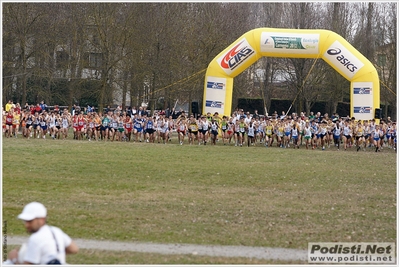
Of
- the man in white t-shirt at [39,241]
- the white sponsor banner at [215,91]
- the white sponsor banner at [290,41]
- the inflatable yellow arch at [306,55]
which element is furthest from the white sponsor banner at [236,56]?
the man in white t-shirt at [39,241]

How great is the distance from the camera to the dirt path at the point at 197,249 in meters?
10.2

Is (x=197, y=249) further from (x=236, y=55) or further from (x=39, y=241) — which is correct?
(x=236, y=55)

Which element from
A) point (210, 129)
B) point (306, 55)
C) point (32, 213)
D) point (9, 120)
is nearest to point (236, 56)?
point (306, 55)

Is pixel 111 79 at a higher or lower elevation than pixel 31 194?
higher

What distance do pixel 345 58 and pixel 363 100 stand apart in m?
2.19

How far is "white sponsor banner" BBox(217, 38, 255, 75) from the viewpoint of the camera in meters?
33.3

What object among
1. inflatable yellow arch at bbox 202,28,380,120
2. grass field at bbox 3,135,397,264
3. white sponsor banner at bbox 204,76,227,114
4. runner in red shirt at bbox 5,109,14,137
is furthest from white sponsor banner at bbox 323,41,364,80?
runner in red shirt at bbox 5,109,14,137

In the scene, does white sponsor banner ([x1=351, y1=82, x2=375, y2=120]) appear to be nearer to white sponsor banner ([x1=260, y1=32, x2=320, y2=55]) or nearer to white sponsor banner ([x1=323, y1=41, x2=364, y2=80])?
white sponsor banner ([x1=323, y1=41, x2=364, y2=80])

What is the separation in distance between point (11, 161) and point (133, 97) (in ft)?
83.4

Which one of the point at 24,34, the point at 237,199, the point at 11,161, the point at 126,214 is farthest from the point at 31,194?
the point at 24,34

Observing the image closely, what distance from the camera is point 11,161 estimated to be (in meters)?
20.6

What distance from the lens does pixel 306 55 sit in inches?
1316

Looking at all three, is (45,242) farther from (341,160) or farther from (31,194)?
(341,160)

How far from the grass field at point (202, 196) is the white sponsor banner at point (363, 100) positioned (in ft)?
25.0
